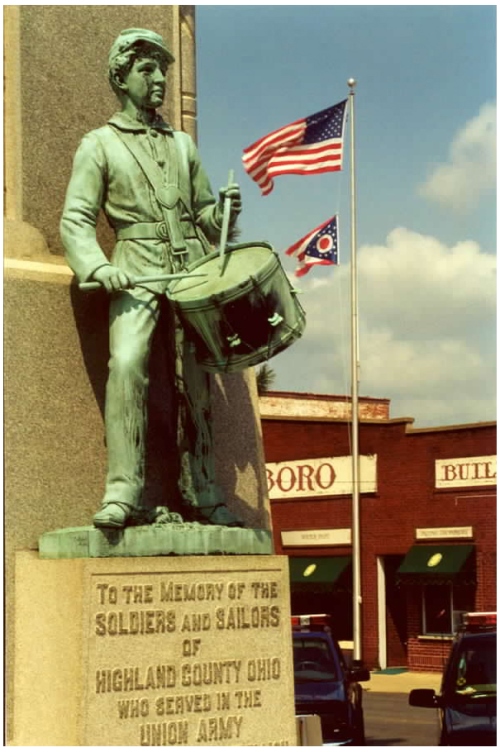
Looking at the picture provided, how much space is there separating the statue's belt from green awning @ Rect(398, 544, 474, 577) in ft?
93.8

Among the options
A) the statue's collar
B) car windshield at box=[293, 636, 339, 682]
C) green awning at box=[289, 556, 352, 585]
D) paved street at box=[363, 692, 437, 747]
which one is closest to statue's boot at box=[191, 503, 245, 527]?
the statue's collar

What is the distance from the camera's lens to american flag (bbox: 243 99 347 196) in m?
25.1

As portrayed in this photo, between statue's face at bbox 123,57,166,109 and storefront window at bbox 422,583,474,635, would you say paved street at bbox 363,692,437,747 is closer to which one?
storefront window at bbox 422,583,474,635

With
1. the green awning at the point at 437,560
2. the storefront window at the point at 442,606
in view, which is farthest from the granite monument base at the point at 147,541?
the storefront window at the point at 442,606

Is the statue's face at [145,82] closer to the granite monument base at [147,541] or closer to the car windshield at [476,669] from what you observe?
the granite monument base at [147,541]

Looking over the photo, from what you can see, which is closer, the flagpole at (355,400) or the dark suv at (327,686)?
the dark suv at (327,686)

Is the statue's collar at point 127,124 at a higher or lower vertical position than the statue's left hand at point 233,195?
higher

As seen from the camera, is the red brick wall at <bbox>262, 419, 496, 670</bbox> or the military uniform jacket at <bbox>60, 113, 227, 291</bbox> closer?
the military uniform jacket at <bbox>60, 113, 227, 291</bbox>

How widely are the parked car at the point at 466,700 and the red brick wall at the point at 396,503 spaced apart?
71.4 ft

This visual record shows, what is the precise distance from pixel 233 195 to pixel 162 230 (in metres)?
0.47

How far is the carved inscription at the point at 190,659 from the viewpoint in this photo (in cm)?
816

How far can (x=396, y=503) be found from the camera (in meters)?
39.4

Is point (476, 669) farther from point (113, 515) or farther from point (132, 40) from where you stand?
point (132, 40)

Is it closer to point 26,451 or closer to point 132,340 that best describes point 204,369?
point 132,340
